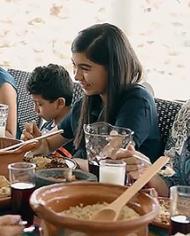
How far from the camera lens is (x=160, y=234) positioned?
1285 mm

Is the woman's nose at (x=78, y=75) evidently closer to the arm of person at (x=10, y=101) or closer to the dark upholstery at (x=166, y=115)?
the dark upholstery at (x=166, y=115)

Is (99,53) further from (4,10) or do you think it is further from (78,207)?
(4,10)

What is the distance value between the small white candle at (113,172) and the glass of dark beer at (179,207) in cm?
18

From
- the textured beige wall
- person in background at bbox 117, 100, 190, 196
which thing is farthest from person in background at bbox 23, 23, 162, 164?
the textured beige wall

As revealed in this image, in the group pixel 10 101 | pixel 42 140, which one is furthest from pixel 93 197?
pixel 10 101

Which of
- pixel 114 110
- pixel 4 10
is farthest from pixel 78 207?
pixel 4 10

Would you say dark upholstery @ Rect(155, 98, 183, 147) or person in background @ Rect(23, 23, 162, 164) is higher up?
person in background @ Rect(23, 23, 162, 164)

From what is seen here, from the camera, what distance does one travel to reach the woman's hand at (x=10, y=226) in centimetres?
117

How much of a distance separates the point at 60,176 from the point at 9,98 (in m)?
1.30

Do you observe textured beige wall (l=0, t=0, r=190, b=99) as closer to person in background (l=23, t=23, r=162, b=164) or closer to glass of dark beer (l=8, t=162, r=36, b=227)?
person in background (l=23, t=23, r=162, b=164)

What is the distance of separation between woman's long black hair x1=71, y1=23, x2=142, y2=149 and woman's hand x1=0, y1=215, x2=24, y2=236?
40.7 inches

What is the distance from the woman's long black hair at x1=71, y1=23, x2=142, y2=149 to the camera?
84.4 inches

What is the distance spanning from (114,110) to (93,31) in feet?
1.17

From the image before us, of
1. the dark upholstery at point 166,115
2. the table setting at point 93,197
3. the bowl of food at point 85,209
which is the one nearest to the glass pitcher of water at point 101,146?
the table setting at point 93,197
